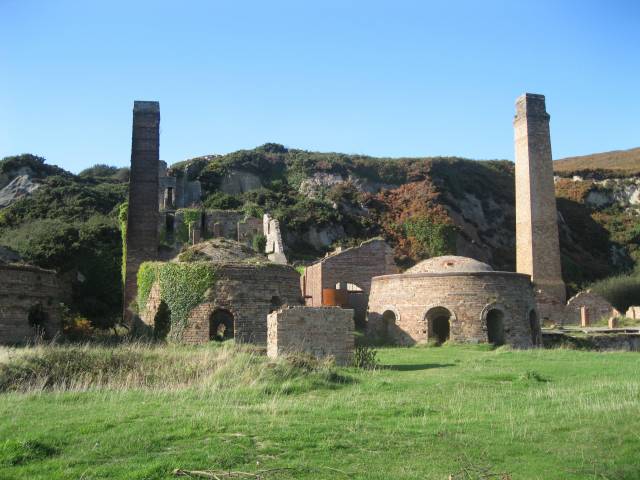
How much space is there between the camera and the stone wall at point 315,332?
16547 millimetres

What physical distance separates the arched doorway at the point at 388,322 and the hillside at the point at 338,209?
13.1 metres

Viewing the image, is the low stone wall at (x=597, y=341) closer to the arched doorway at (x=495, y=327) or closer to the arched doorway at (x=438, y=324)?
the arched doorway at (x=495, y=327)

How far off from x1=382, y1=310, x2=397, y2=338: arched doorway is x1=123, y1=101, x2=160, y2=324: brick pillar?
34.2 feet

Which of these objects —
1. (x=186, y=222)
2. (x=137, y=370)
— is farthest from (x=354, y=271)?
(x=137, y=370)

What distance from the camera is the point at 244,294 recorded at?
887 inches

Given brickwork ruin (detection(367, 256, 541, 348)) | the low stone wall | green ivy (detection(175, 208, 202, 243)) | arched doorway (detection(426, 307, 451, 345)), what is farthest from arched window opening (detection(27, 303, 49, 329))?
green ivy (detection(175, 208, 202, 243))

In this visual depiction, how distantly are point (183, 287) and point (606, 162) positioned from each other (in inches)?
2707

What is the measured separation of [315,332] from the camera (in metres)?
16.7

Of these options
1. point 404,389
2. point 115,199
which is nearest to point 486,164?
point 115,199

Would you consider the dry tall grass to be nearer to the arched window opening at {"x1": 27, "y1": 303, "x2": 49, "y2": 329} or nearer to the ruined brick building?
the ruined brick building

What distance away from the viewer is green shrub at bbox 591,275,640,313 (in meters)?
46.0

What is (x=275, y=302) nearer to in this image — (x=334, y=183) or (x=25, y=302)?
(x=25, y=302)

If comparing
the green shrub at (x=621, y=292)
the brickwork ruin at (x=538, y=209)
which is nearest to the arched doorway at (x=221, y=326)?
the brickwork ruin at (x=538, y=209)

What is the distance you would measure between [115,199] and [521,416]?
159 ft
